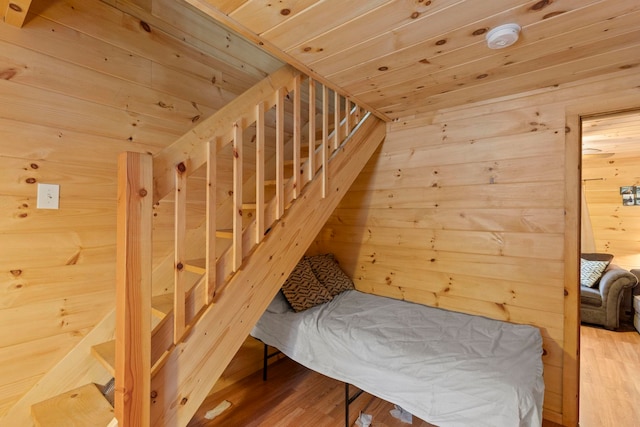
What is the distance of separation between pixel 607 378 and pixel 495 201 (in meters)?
1.72

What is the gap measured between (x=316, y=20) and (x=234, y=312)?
135 cm

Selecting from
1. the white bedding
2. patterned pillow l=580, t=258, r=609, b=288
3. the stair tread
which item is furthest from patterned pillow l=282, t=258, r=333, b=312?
patterned pillow l=580, t=258, r=609, b=288

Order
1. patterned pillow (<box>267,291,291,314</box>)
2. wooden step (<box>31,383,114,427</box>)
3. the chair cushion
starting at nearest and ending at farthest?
wooden step (<box>31,383,114,427</box>) < patterned pillow (<box>267,291,291,314</box>) < the chair cushion

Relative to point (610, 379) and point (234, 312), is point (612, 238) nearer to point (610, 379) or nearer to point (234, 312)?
point (610, 379)

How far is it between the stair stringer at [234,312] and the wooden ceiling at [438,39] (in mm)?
647

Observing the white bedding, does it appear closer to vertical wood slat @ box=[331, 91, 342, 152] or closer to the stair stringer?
the stair stringer

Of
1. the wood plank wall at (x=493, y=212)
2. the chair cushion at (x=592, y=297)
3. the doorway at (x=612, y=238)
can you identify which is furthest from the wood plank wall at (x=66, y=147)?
the chair cushion at (x=592, y=297)

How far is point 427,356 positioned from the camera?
1.56 m

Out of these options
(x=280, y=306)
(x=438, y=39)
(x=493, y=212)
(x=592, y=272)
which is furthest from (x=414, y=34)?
(x=592, y=272)

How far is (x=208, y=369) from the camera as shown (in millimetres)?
1296

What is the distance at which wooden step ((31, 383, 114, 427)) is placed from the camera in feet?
4.05

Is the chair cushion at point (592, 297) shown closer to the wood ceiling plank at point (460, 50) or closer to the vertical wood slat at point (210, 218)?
the wood ceiling plank at point (460, 50)

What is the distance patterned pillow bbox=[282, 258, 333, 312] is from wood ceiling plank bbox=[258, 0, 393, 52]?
1.51m

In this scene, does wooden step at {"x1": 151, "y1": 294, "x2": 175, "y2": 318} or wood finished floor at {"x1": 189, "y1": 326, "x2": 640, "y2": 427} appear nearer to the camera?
wooden step at {"x1": 151, "y1": 294, "x2": 175, "y2": 318}
